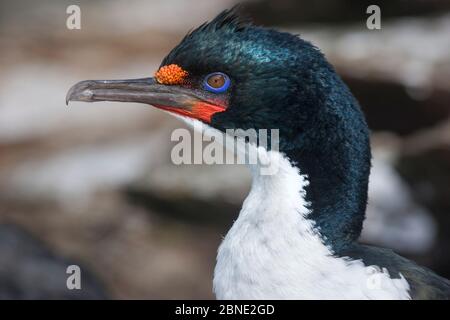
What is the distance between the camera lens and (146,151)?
1170 cm

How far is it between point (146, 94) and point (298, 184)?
1.00 meters

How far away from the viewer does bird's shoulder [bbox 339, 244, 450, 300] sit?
4.55 meters

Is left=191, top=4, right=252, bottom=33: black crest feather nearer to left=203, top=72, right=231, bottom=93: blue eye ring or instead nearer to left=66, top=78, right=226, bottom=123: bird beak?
left=203, top=72, right=231, bottom=93: blue eye ring

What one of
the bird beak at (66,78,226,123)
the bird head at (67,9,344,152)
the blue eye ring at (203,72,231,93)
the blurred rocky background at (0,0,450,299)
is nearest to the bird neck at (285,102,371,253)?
the bird head at (67,9,344,152)

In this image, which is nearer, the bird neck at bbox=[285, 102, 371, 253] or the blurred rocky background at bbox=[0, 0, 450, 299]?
the bird neck at bbox=[285, 102, 371, 253]

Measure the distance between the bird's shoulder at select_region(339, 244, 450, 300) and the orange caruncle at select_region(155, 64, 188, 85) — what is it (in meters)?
1.25

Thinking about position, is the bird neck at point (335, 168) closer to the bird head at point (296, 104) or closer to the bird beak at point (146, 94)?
the bird head at point (296, 104)

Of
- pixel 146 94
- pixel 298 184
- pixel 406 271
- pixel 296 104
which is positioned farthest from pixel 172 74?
pixel 406 271

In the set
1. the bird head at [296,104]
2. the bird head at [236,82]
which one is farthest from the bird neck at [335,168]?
the bird head at [236,82]

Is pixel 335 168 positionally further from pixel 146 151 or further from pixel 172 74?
Answer: pixel 146 151

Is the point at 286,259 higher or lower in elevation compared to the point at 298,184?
lower

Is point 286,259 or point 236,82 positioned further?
point 236,82

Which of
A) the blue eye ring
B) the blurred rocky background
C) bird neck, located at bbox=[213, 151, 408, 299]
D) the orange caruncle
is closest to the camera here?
bird neck, located at bbox=[213, 151, 408, 299]

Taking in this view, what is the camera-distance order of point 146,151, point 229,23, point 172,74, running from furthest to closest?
point 146,151 < point 172,74 < point 229,23
